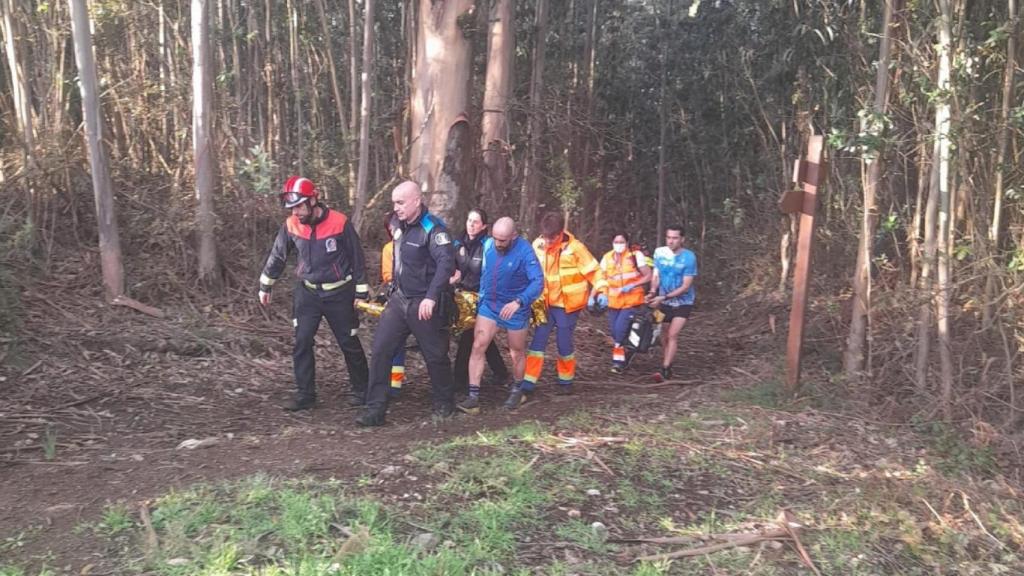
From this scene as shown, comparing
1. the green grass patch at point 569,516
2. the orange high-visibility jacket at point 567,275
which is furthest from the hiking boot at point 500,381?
the green grass patch at point 569,516

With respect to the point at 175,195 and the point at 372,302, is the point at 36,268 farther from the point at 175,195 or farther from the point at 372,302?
the point at 372,302

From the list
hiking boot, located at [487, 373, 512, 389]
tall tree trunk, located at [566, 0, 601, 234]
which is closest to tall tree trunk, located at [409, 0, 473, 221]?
hiking boot, located at [487, 373, 512, 389]

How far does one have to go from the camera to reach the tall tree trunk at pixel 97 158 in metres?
7.59

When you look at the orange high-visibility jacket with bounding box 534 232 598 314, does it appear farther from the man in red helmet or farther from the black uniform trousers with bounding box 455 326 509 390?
the man in red helmet

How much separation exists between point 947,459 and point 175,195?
8.54 meters

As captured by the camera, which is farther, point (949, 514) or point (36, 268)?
point (36, 268)

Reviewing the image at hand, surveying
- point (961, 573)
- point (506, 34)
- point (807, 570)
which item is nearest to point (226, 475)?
point (807, 570)

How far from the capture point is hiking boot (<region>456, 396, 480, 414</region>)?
251 inches

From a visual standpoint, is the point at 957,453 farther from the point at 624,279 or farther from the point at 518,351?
the point at 624,279

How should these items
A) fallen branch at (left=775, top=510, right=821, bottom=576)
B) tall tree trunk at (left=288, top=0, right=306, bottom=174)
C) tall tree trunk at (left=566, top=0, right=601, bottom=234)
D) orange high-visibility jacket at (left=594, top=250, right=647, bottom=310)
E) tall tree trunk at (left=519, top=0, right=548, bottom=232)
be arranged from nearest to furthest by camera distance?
fallen branch at (left=775, top=510, right=821, bottom=576) < orange high-visibility jacket at (left=594, top=250, right=647, bottom=310) < tall tree trunk at (left=519, top=0, right=548, bottom=232) < tall tree trunk at (left=288, top=0, right=306, bottom=174) < tall tree trunk at (left=566, top=0, right=601, bottom=234)

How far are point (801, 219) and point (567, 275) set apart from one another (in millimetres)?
2034

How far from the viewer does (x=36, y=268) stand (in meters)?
8.34

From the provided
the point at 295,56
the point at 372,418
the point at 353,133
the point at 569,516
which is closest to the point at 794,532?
the point at 569,516

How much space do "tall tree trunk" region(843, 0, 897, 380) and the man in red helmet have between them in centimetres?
421
